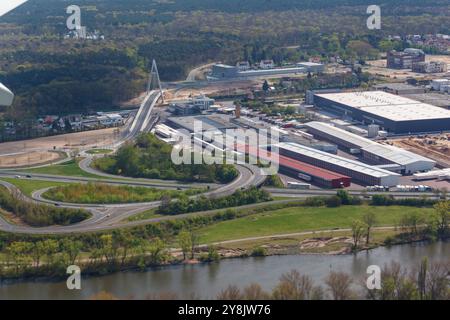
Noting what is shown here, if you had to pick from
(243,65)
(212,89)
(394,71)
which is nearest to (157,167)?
(212,89)

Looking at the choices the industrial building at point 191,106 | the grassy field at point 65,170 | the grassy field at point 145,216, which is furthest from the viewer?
the industrial building at point 191,106

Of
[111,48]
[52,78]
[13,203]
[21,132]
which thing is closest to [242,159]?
[13,203]

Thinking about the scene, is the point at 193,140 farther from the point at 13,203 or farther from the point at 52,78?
the point at 52,78

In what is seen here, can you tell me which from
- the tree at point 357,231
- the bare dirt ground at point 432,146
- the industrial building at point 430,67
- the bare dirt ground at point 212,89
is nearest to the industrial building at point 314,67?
the bare dirt ground at point 212,89

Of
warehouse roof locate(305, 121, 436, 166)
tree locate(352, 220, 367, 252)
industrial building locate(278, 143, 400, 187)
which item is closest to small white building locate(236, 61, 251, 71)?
warehouse roof locate(305, 121, 436, 166)

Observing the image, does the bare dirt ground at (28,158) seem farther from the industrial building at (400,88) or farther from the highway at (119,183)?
the industrial building at (400,88)

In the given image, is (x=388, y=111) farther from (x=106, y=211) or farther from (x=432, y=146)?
(x=106, y=211)
